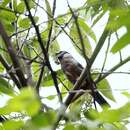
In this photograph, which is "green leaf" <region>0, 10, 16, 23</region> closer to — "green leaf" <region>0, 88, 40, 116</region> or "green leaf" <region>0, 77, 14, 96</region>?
"green leaf" <region>0, 77, 14, 96</region>

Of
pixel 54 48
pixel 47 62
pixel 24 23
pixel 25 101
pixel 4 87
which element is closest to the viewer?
pixel 25 101

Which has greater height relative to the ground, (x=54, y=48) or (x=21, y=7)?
(x=21, y=7)

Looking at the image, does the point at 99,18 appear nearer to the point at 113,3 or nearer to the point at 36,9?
the point at 113,3

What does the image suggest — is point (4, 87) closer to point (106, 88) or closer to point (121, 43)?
point (106, 88)

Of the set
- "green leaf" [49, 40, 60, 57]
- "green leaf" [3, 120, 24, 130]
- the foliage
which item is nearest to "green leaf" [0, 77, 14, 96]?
the foliage

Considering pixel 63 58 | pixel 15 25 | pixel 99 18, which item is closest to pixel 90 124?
pixel 99 18

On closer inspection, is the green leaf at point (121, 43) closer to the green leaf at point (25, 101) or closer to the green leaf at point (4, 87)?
the green leaf at point (25, 101)

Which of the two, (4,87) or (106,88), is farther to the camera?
(106,88)

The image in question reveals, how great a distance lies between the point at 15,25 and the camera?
1.24 metres

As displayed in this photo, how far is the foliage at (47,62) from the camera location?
1.43 ft

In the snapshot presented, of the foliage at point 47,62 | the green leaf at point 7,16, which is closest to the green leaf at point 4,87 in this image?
the foliage at point 47,62

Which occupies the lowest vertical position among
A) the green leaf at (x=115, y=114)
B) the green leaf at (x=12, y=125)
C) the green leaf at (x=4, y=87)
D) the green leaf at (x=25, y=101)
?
the green leaf at (x=4, y=87)

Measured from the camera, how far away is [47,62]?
0.89m

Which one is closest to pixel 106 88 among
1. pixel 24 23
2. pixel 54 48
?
pixel 54 48
